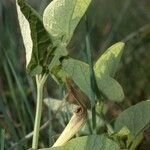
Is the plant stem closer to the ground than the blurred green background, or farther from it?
farther from it

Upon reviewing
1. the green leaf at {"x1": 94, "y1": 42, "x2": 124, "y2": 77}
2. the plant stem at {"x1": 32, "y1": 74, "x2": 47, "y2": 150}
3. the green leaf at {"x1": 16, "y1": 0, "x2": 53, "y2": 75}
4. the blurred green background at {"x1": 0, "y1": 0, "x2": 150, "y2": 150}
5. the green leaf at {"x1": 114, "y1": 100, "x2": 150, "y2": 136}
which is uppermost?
the green leaf at {"x1": 16, "y1": 0, "x2": 53, "y2": 75}

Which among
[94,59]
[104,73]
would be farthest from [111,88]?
[94,59]

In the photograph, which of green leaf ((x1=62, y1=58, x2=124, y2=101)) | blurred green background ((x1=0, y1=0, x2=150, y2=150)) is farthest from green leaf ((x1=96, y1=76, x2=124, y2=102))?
blurred green background ((x1=0, y1=0, x2=150, y2=150))

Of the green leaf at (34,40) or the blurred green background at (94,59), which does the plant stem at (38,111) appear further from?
the blurred green background at (94,59)

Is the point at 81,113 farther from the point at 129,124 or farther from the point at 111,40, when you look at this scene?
the point at 111,40

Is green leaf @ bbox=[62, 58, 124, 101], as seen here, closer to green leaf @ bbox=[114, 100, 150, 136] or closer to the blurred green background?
green leaf @ bbox=[114, 100, 150, 136]
